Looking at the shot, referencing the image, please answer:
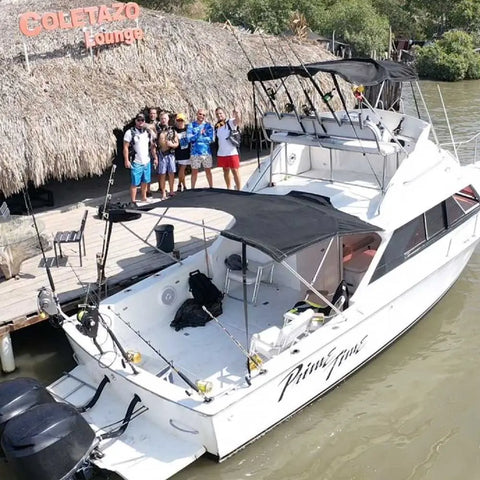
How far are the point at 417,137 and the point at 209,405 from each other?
16.2 ft

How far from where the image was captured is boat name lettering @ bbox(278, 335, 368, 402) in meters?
6.21

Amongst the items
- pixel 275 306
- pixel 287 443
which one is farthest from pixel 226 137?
pixel 287 443

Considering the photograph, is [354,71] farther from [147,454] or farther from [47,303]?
[147,454]

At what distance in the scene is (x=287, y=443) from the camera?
6.59 m

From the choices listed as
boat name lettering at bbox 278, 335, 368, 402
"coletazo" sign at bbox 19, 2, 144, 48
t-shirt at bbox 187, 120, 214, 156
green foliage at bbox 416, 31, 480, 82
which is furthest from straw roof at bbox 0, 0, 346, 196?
green foliage at bbox 416, 31, 480, 82

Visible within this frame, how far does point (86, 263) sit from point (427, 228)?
4.70 metres

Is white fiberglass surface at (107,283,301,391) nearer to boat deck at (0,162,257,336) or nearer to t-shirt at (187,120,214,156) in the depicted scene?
boat deck at (0,162,257,336)

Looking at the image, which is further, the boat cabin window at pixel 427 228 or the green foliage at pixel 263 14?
the green foliage at pixel 263 14

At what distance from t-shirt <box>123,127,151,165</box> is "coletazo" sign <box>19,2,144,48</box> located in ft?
8.35

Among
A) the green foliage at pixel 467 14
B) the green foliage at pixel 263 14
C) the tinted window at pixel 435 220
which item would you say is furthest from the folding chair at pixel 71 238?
the green foliage at pixel 467 14

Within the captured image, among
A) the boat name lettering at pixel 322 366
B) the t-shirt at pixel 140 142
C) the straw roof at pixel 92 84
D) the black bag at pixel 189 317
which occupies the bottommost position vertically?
the boat name lettering at pixel 322 366

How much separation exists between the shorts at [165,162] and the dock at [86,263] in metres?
0.87

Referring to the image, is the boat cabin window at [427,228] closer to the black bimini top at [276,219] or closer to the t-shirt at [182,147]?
the black bimini top at [276,219]

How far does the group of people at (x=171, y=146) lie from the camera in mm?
10500
